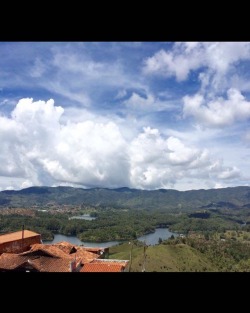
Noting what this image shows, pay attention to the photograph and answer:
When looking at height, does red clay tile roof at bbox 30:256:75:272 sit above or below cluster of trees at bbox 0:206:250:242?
above

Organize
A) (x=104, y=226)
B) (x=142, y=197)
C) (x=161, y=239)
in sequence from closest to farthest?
(x=161, y=239)
(x=104, y=226)
(x=142, y=197)

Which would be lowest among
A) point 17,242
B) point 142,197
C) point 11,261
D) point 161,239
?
point 161,239

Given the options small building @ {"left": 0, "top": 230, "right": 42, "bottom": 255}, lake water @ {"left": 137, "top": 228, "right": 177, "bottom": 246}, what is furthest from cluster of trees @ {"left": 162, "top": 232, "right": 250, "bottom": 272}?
small building @ {"left": 0, "top": 230, "right": 42, "bottom": 255}

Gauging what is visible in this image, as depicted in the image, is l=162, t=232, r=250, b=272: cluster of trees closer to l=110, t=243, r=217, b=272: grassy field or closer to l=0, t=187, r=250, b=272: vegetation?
l=0, t=187, r=250, b=272: vegetation

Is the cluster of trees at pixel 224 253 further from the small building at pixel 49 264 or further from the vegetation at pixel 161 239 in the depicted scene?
the small building at pixel 49 264

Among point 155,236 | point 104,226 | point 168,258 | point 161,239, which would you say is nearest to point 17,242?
point 168,258

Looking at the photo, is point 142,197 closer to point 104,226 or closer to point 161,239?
point 104,226

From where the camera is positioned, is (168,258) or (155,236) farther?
(155,236)
